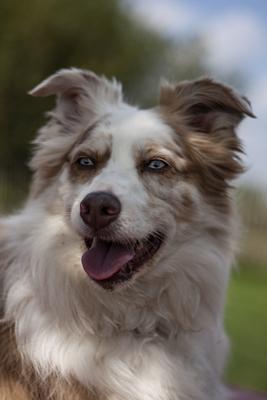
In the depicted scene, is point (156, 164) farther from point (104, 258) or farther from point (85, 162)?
point (104, 258)

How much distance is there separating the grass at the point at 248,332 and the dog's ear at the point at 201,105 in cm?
201

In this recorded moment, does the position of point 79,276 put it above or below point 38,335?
above

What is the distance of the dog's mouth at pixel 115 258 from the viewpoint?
3.60m

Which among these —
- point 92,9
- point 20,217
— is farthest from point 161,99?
point 92,9

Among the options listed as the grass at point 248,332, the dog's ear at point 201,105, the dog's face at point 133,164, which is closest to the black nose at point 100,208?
the dog's face at point 133,164

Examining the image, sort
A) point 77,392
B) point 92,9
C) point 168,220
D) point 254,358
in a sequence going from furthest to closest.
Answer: point 92,9, point 254,358, point 168,220, point 77,392

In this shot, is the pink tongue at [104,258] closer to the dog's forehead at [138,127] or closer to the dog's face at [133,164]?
the dog's face at [133,164]

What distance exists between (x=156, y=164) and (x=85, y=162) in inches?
15.8

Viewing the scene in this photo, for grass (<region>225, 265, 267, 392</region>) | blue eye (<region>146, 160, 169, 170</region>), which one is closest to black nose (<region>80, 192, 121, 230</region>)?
blue eye (<region>146, 160, 169, 170</region>)

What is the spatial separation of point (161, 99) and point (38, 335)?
1635mm

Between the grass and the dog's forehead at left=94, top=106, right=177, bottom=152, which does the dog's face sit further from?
the grass

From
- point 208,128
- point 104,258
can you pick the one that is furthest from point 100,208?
point 208,128

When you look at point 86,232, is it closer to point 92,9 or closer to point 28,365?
point 28,365

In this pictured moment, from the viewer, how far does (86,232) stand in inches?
142
